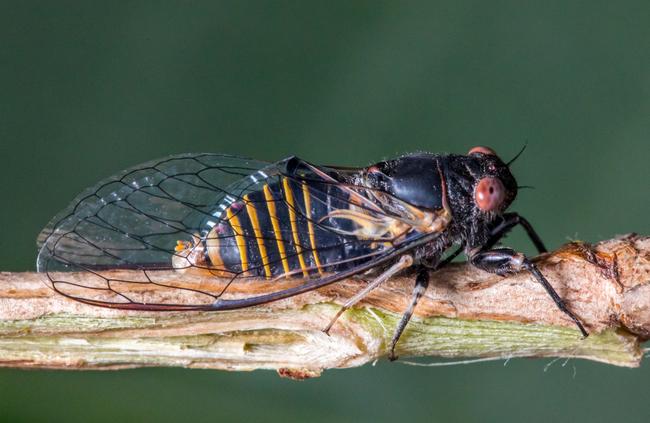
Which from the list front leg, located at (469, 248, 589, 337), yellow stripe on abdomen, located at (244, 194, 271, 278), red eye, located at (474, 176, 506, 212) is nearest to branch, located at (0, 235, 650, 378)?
front leg, located at (469, 248, 589, 337)

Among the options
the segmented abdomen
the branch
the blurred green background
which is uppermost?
the blurred green background

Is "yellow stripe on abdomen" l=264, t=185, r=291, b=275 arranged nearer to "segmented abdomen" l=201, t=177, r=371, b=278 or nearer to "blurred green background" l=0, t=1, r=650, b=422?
"segmented abdomen" l=201, t=177, r=371, b=278

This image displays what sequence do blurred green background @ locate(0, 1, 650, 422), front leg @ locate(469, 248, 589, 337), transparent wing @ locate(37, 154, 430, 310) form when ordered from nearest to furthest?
1. front leg @ locate(469, 248, 589, 337)
2. transparent wing @ locate(37, 154, 430, 310)
3. blurred green background @ locate(0, 1, 650, 422)

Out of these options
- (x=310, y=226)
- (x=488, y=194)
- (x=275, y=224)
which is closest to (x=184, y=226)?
(x=275, y=224)

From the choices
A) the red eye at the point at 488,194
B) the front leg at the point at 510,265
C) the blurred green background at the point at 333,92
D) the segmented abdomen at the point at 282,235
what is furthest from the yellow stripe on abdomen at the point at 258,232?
the blurred green background at the point at 333,92

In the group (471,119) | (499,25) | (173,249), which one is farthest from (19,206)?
(499,25)

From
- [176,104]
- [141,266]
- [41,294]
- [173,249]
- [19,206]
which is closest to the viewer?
[41,294]

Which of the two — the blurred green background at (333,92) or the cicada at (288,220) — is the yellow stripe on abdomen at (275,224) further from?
the blurred green background at (333,92)

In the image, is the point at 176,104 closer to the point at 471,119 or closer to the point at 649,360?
the point at 471,119

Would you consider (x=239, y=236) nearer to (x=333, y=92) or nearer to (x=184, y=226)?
(x=184, y=226)
